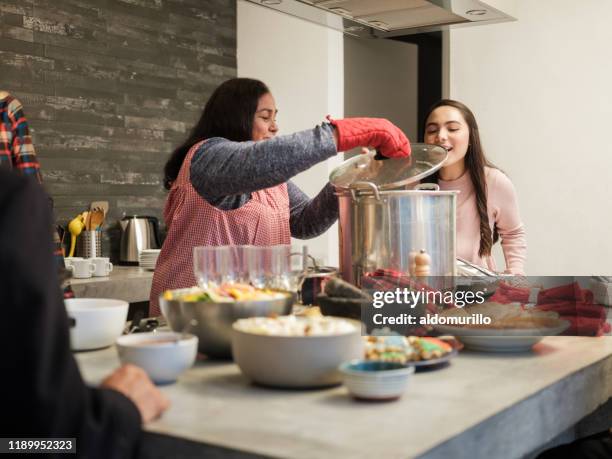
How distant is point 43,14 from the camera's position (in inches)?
133

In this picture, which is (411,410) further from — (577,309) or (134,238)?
(134,238)

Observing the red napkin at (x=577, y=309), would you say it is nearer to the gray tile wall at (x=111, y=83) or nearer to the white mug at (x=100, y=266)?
the white mug at (x=100, y=266)

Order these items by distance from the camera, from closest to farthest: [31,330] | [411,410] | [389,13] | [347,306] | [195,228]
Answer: [31,330] → [411,410] → [347,306] → [195,228] → [389,13]

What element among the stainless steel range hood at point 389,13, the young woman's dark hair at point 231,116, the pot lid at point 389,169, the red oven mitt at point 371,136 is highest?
the stainless steel range hood at point 389,13

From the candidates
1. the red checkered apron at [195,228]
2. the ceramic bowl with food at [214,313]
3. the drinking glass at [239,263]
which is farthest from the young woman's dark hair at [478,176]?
the ceramic bowl with food at [214,313]

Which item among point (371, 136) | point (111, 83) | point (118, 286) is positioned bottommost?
point (118, 286)

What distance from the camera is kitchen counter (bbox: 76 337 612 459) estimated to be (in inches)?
36.7

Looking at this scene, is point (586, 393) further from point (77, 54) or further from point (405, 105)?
point (405, 105)

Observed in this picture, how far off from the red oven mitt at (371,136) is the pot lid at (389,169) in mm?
32

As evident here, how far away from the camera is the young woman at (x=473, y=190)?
283 cm

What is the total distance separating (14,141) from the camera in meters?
2.02

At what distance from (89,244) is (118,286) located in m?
0.46

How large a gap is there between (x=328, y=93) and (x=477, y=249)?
1457 millimetres

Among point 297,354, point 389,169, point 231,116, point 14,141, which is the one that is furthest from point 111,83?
point 297,354
